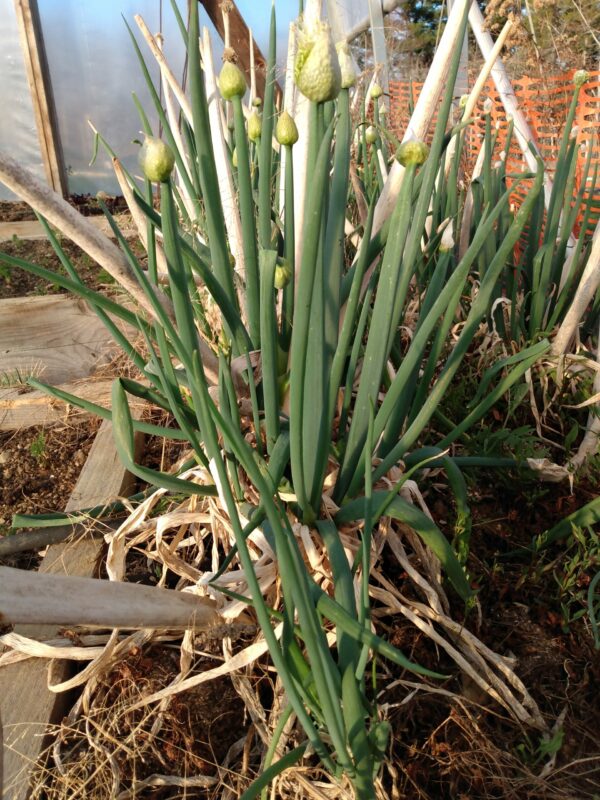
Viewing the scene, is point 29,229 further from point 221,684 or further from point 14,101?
point 221,684

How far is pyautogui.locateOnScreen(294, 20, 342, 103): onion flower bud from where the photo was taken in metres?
0.49

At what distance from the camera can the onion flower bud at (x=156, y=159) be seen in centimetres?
56

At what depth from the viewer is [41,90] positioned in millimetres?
5328

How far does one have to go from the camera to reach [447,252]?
0.82 m

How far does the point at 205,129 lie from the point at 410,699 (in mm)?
715

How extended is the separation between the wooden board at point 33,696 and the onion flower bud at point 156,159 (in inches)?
25.6

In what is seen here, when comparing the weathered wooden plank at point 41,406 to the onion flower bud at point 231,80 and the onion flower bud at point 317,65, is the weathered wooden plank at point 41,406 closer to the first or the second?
the onion flower bud at point 231,80

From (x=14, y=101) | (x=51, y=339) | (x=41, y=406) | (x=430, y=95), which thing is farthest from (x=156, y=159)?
(x=14, y=101)

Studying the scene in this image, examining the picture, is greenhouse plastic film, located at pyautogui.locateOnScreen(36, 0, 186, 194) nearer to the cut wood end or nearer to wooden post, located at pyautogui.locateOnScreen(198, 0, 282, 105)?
wooden post, located at pyautogui.locateOnScreen(198, 0, 282, 105)

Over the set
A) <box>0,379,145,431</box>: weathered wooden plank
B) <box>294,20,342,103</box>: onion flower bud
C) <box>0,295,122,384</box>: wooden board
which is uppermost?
<box>294,20,342,103</box>: onion flower bud

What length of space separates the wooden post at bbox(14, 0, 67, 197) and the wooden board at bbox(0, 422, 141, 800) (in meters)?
5.04

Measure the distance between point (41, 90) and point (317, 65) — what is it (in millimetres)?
5837

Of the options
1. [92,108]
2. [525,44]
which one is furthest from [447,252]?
[92,108]

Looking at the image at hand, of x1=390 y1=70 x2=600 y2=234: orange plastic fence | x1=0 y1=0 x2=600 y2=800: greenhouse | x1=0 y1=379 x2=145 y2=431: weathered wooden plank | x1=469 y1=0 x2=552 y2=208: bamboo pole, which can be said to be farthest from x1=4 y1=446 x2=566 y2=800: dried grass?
x1=390 y1=70 x2=600 y2=234: orange plastic fence
